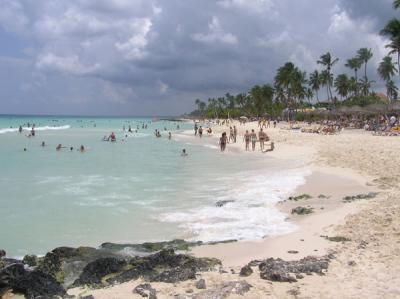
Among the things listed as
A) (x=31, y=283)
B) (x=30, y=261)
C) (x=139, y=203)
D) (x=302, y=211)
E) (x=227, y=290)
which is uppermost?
(x=227, y=290)

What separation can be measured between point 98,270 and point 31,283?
1.01 meters

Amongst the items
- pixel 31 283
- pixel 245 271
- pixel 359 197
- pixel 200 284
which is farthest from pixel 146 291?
pixel 359 197

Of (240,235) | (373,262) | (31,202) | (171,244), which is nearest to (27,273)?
(171,244)

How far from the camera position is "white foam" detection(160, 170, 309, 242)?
9.57m

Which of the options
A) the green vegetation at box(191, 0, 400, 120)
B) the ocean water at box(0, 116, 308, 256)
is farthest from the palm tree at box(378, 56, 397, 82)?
the ocean water at box(0, 116, 308, 256)

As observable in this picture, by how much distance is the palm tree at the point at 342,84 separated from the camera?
88.1 m

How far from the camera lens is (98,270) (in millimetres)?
7004

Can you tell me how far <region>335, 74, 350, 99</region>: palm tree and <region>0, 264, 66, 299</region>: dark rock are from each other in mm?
88091

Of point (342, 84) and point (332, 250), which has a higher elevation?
point (342, 84)

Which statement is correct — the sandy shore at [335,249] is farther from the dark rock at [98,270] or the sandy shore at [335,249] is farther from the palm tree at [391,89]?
the palm tree at [391,89]

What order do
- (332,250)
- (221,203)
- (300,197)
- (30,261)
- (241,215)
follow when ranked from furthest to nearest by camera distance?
(300,197), (221,203), (241,215), (30,261), (332,250)

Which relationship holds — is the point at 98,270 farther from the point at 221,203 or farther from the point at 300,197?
the point at 300,197

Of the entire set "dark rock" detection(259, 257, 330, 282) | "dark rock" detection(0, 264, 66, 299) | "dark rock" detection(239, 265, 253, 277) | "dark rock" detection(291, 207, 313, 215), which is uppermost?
"dark rock" detection(259, 257, 330, 282)

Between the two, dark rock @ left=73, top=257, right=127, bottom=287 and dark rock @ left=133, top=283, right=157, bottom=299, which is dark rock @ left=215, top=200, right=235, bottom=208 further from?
dark rock @ left=133, top=283, right=157, bottom=299
